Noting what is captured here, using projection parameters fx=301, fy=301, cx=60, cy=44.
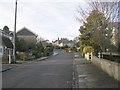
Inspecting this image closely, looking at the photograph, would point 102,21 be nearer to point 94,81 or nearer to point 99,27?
point 99,27

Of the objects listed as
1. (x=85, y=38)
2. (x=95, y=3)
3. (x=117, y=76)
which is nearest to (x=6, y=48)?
(x=85, y=38)

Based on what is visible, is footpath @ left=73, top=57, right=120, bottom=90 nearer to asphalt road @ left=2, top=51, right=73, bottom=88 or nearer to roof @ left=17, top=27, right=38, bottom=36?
asphalt road @ left=2, top=51, right=73, bottom=88

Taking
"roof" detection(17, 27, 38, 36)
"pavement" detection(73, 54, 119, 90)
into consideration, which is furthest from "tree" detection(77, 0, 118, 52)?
"roof" detection(17, 27, 38, 36)

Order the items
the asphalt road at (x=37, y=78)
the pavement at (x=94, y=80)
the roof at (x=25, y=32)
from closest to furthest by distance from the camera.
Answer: the pavement at (x=94, y=80) → the asphalt road at (x=37, y=78) → the roof at (x=25, y=32)

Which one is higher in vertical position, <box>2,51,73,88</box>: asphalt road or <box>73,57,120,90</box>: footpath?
<box>73,57,120,90</box>: footpath

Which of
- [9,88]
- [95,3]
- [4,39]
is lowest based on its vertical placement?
[9,88]

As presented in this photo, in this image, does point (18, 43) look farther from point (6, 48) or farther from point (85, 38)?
point (85, 38)

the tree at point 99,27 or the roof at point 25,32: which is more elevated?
the roof at point 25,32

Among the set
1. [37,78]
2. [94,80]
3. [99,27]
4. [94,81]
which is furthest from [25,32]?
[94,81]

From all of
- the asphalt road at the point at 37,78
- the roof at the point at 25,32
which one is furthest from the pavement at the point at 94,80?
the roof at the point at 25,32

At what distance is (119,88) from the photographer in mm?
13344

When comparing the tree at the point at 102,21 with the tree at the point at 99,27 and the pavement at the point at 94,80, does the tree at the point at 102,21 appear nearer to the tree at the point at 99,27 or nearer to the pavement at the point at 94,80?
the tree at the point at 99,27

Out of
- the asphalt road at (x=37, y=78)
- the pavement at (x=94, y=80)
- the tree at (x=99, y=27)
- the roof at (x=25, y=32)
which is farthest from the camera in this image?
the roof at (x=25, y=32)

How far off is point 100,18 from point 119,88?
82.7 ft
